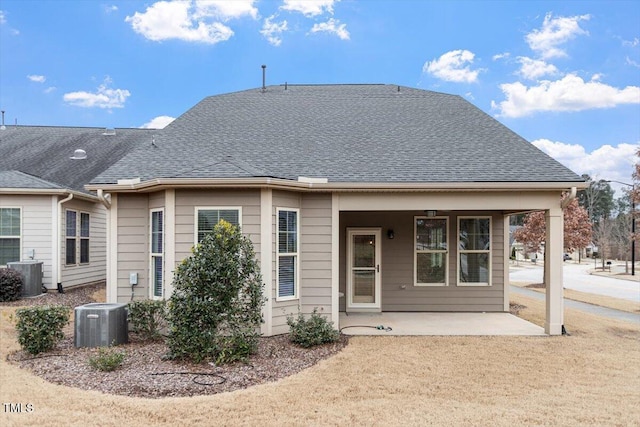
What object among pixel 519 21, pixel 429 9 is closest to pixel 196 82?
pixel 429 9

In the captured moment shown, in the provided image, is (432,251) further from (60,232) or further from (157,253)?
(60,232)

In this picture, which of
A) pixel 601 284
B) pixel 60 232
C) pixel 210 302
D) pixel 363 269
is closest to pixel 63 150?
pixel 60 232

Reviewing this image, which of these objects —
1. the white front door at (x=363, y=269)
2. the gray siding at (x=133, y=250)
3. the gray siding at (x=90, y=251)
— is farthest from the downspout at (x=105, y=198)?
the white front door at (x=363, y=269)

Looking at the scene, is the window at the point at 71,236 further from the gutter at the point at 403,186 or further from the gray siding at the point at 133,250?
the gray siding at the point at 133,250

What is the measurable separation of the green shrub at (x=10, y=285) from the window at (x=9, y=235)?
37.0 inches

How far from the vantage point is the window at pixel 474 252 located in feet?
31.2

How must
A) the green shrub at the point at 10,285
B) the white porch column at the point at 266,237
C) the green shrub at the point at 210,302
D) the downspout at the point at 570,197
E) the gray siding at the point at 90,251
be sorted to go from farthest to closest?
the gray siding at the point at 90,251
the green shrub at the point at 10,285
the downspout at the point at 570,197
the white porch column at the point at 266,237
the green shrub at the point at 210,302

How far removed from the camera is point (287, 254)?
7262mm

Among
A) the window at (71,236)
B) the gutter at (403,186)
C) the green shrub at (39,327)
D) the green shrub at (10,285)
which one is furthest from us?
the window at (71,236)

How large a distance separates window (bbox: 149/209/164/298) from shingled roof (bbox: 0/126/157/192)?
720cm

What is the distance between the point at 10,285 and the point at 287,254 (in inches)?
299

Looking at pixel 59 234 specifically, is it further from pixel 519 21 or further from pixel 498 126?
pixel 519 21

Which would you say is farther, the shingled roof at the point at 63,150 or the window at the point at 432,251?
the shingled roof at the point at 63,150

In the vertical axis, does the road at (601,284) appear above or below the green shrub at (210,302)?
below
